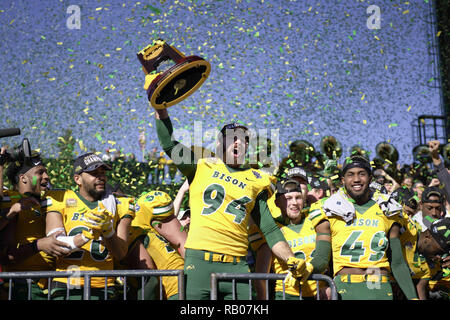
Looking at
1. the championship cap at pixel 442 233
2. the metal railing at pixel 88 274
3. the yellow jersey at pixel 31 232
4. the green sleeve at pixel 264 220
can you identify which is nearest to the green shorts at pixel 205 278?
the metal railing at pixel 88 274

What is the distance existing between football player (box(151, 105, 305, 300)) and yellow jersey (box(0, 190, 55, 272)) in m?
1.18

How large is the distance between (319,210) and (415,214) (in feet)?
8.76

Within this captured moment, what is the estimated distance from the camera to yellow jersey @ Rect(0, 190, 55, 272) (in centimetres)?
429

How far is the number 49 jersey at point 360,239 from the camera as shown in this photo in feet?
14.3

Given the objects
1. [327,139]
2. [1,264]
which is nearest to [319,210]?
[1,264]

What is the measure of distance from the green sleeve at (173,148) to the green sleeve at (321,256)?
118 centimetres

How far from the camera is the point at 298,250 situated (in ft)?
15.5

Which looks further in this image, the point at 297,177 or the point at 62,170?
the point at 62,170

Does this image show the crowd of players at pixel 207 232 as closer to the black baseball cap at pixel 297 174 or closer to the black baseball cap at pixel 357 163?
the black baseball cap at pixel 357 163

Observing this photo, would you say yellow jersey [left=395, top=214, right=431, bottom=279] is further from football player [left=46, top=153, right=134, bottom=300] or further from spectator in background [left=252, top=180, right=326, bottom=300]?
football player [left=46, top=153, right=134, bottom=300]

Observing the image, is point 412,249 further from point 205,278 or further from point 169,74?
point 169,74

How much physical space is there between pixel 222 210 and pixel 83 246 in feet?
3.63
